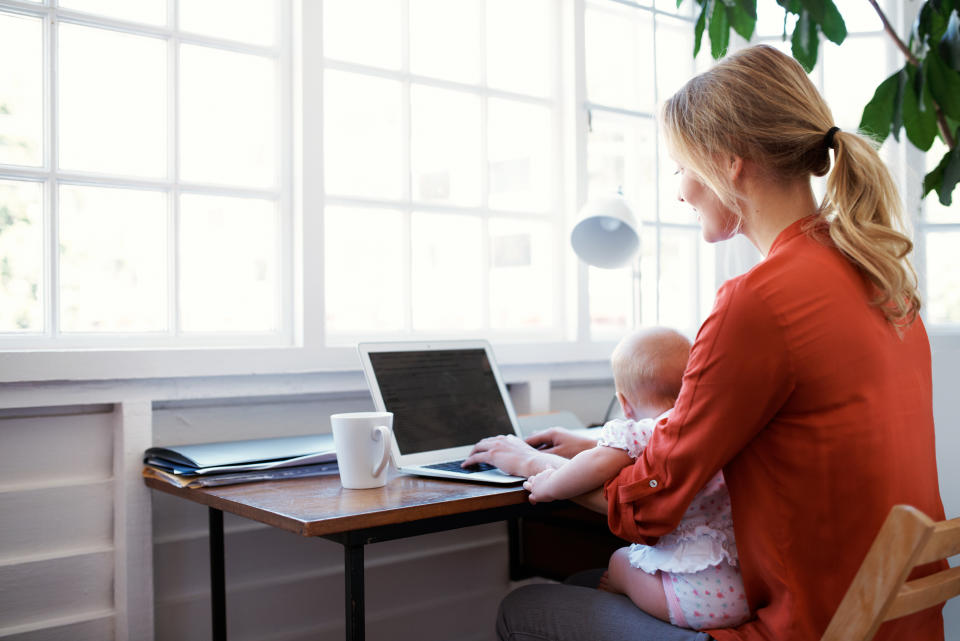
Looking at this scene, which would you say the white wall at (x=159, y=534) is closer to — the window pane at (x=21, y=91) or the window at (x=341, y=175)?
the window at (x=341, y=175)

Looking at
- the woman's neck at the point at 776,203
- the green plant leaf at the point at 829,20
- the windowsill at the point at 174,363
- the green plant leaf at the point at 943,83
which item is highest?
the green plant leaf at the point at 829,20

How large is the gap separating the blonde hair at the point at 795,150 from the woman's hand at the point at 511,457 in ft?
1.89

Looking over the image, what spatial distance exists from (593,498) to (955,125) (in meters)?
1.39

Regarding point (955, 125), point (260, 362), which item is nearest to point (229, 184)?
point (260, 362)

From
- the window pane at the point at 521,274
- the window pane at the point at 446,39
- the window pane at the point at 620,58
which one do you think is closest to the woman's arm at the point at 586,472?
the window pane at the point at 521,274

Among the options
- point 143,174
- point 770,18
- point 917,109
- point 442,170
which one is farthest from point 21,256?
point 770,18

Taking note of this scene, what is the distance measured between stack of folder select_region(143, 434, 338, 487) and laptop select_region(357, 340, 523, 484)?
0.54 feet

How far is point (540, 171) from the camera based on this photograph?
2.92 meters

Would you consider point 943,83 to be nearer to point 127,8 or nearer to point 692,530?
point 692,530

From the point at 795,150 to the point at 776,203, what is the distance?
88mm

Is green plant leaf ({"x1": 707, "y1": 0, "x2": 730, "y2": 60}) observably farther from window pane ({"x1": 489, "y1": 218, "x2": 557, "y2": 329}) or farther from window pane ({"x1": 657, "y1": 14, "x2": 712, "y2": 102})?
window pane ({"x1": 657, "y1": 14, "x2": 712, "y2": 102})

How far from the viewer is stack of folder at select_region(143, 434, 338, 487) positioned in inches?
64.2

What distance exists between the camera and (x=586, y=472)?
1.39m

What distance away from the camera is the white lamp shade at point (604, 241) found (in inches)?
94.6
